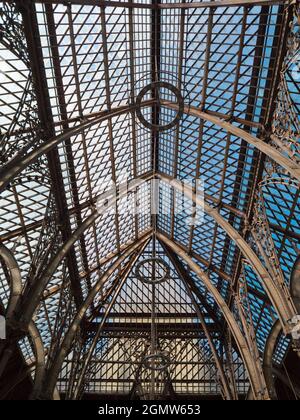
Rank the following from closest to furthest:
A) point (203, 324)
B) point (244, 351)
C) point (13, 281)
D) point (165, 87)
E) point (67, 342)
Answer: point (165, 87)
point (13, 281)
point (244, 351)
point (67, 342)
point (203, 324)

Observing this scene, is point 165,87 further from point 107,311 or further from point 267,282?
point 107,311

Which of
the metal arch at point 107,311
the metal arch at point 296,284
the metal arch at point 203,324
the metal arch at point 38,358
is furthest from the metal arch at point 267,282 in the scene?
the metal arch at point 38,358

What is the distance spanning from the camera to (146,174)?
3603cm

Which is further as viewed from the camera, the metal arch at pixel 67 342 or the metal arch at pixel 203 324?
the metal arch at pixel 203 324

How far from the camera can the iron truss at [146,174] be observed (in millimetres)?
20922

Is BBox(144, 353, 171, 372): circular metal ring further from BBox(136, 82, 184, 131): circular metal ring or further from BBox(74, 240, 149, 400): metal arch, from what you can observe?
BBox(136, 82, 184, 131): circular metal ring

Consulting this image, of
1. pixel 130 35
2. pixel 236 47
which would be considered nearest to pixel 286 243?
pixel 236 47

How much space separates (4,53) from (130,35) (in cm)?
Result: 757

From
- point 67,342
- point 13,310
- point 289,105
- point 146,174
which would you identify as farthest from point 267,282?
point 146,174

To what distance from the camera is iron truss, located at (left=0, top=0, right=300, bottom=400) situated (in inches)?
824

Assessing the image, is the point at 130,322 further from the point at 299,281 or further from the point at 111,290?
the point at 299,281

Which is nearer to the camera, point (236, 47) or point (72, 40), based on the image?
point (72, 40)

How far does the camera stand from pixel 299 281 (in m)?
23.8

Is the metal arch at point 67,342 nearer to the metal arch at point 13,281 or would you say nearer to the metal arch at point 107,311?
the metal arch at point 107,311
